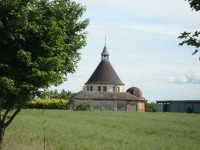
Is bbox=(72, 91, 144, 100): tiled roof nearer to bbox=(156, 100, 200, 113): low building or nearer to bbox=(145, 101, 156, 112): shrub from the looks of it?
bbox=(156, 100, 200, 113): low building

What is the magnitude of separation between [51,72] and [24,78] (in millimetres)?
831

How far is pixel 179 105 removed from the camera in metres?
89.8

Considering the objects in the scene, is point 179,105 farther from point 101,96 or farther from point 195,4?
point 195,4

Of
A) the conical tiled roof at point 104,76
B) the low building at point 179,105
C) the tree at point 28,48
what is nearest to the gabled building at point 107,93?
the conical tiled roof at point 104,76

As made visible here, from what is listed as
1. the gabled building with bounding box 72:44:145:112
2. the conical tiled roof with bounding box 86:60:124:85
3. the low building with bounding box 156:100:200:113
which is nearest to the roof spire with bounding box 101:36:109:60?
the gabled building with bounding box 72:44:145:112

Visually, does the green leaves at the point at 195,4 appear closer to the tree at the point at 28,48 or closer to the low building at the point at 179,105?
the tree at the point at 28,48

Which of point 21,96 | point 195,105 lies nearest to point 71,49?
point 21,96

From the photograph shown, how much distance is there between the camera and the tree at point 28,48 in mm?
11117

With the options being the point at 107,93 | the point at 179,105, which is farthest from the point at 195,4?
the point at 179,105

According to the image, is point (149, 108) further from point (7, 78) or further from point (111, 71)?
point (7, 78)

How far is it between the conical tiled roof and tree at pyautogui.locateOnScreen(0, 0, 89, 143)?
85.0m

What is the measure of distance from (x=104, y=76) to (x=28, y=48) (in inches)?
3413

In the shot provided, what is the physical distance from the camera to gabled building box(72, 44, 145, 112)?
84250 millimetres

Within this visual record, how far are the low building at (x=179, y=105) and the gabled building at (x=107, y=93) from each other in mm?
6934
